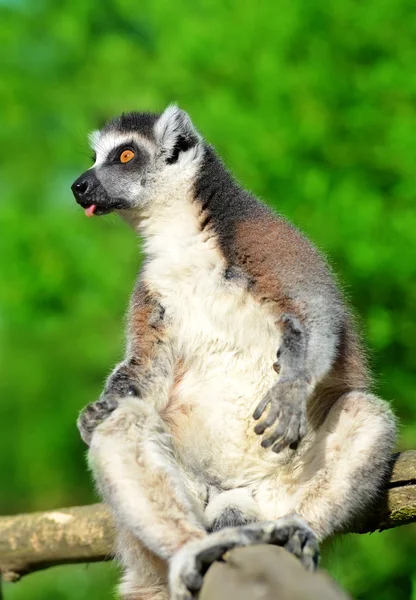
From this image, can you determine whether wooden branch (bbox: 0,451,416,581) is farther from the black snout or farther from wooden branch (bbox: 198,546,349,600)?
wooden branch (bbox: 198,546,349,600)

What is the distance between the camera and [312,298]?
12.6 ft

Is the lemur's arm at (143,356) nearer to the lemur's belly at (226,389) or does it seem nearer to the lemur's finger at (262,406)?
the lemur's belly at (226,389)

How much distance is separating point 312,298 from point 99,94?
6.72 metres

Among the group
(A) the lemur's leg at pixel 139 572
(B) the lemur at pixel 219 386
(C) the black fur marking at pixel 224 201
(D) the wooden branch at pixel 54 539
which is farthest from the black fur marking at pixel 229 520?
(D) the wooden branch at pixel 54 539

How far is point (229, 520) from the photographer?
3.63 m

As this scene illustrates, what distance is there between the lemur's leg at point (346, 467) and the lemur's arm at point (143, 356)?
734 mm

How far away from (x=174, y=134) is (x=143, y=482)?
6.16ft

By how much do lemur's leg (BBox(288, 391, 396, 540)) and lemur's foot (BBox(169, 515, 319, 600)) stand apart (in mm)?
343

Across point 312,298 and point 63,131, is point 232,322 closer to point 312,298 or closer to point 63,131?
point 312,298

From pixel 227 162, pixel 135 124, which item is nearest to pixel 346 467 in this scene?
pixel 135 124

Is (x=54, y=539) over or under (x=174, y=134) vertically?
under

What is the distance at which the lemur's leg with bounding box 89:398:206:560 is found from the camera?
11.0 ft

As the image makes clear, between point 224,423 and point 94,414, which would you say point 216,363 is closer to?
point 224,423

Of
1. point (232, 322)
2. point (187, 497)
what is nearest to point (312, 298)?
point (232, 322)
